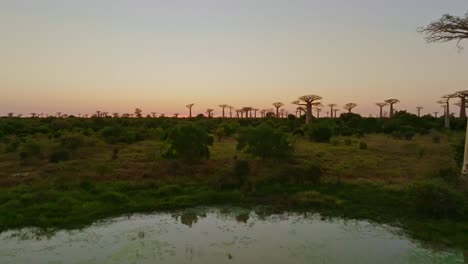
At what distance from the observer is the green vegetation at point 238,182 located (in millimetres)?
10219

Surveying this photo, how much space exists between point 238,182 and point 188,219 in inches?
128

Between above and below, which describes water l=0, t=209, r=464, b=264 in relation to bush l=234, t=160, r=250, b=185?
below

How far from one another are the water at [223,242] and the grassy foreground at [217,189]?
739 mm

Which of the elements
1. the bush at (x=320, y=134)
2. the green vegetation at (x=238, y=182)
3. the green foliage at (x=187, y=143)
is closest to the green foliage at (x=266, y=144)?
the green vegetation at (x=238, y=182)

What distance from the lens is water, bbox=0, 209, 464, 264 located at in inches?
305

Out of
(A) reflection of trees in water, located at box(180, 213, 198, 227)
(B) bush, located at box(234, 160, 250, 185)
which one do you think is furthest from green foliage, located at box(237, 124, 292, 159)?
(A) reflection of trees in water, located at box(180, 213, 198, 227)

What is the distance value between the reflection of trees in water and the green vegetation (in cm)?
68

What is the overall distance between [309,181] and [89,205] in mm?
7289

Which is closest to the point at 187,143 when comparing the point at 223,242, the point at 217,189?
the point at 217,189

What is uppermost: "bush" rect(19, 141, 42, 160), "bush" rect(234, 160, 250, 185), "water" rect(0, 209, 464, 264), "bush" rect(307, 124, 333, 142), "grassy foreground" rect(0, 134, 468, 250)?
"bush" rect(307, 124, 333, 142)

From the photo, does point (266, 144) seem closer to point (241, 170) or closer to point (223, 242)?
point (241, 170)

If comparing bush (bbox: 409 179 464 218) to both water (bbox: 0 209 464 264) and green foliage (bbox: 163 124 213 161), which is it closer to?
water (bbox: 0 209 464 264)

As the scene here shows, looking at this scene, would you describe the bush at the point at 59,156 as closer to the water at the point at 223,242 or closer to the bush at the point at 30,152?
the bush at the point at 30,152

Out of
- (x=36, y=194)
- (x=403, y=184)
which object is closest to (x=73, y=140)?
(x=36, y=194)
